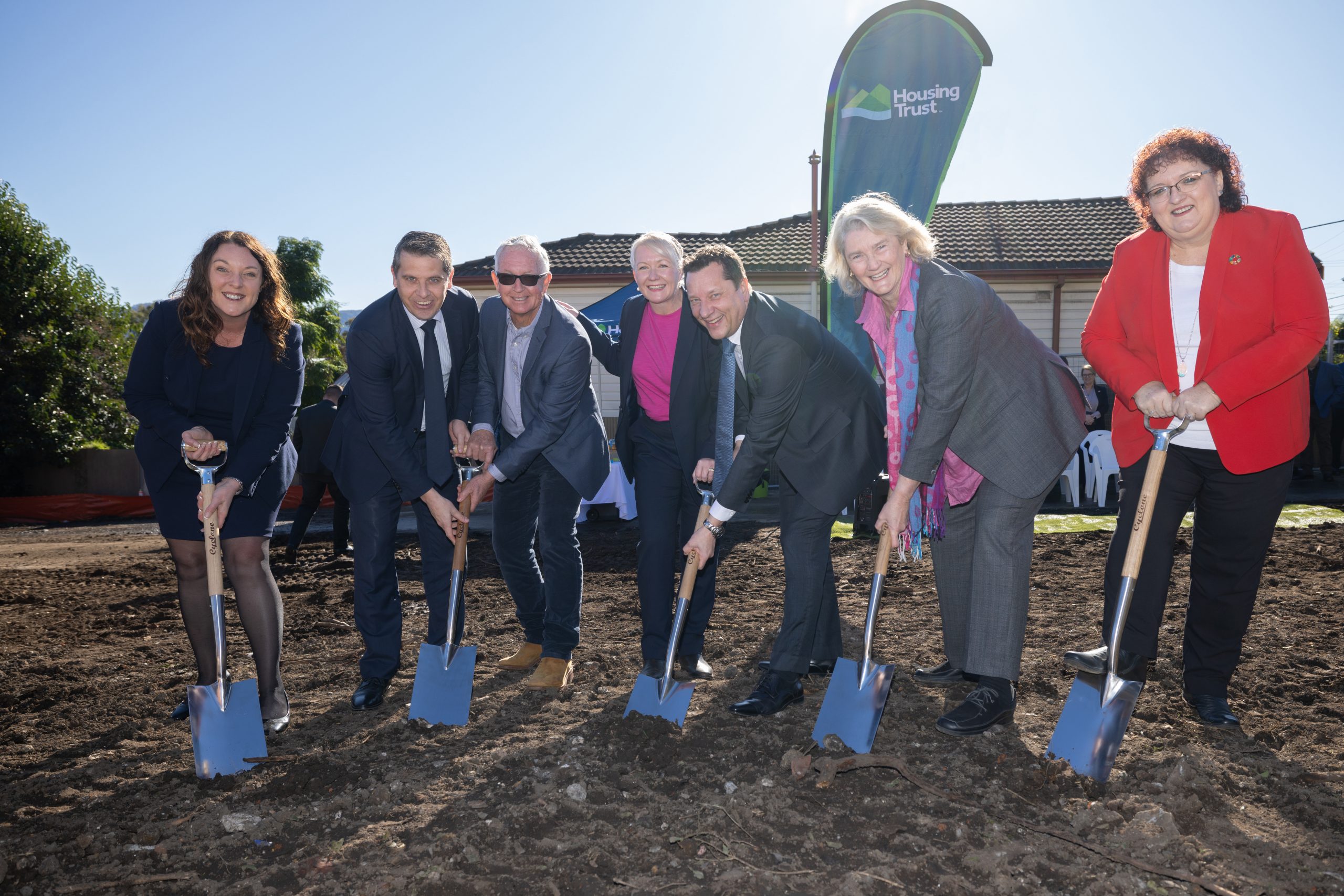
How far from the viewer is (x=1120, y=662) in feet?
9.68

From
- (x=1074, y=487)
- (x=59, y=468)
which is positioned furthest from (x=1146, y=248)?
(x=59, y=468)

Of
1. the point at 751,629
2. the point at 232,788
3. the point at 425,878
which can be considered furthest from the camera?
the point at 751,629

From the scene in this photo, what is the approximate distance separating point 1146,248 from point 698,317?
1520mm

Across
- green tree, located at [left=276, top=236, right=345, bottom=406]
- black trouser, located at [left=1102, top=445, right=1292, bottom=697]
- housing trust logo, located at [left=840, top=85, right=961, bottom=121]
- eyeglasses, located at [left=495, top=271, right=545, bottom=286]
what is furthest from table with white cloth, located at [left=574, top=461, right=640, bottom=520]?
green tree, located at [left=276, top=236, right=345, bottom=406]

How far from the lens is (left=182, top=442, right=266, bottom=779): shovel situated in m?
2.73

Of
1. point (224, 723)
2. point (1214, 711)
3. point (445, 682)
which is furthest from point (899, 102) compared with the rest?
point (224, 723)

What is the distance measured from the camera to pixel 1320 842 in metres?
2.18

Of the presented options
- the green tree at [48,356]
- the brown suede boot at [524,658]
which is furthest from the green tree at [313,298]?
the brown suede boot at [524,658]

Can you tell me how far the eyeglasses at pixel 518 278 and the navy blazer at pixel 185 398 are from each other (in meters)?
0.77

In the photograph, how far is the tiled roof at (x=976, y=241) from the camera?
52.2ft

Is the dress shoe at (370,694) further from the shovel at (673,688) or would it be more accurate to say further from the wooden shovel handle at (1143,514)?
the wooden shovel handle at (1143,514)

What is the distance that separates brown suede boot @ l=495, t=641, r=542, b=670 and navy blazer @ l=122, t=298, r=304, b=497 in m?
1.31

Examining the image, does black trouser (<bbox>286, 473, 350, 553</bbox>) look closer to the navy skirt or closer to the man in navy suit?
the man in navy suit

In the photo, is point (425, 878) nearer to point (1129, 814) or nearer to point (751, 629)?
point (1129, 814)
